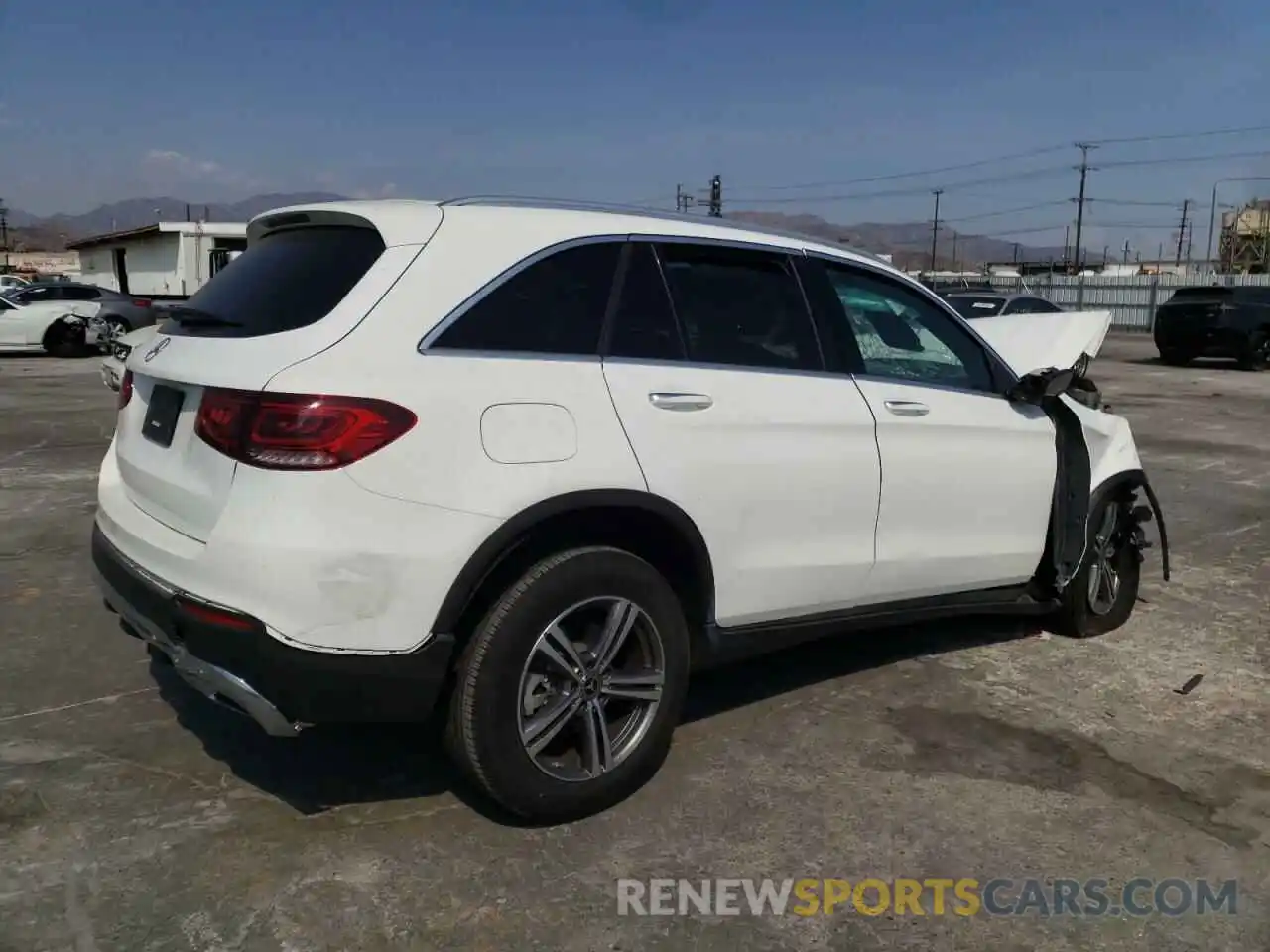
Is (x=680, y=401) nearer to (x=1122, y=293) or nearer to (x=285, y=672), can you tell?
(x=285, y=672)

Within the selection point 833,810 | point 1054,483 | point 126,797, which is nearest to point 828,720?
point 833,810

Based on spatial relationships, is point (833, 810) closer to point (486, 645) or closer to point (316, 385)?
point (486, 645)

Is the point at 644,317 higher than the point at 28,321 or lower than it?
higher

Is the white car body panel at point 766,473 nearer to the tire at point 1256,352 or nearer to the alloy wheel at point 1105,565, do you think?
the alloy wheel at point 1105,565

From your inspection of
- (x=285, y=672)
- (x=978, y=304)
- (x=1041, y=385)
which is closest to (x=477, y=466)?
(x=285, y=672)

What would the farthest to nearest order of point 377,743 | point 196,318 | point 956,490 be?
point 956,490, point 377,743, point 196,318

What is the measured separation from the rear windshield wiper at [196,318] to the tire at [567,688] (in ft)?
3.82

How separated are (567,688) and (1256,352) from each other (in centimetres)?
2225

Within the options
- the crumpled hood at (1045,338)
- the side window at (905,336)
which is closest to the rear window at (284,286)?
the side window at (905,336)

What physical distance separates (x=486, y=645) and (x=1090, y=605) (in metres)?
3.30

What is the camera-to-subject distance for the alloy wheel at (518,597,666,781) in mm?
3098

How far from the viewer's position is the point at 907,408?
3.98m

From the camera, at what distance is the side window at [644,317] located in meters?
3.32

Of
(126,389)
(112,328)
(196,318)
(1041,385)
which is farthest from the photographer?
(112,328)
